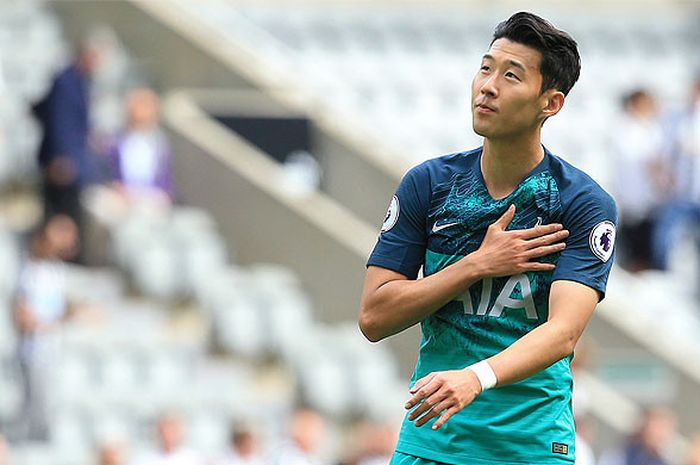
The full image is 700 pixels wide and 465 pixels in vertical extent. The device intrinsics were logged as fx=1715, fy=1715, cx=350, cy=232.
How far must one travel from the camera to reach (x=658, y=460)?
33.8 feet

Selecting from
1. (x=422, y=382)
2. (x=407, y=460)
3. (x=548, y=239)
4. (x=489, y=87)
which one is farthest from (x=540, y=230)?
(x=407, y=460)

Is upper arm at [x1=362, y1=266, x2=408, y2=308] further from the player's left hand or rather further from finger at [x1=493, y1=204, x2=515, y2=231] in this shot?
the player's left hand

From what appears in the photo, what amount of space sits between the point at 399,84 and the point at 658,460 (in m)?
6.17

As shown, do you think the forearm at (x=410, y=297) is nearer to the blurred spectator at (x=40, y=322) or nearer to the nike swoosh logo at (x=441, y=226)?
the nike swoosh logo at (x=441, y=226)

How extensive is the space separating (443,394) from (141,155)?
8.12 meters

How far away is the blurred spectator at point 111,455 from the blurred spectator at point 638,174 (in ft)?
15.4

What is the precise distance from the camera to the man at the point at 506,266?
394 cm

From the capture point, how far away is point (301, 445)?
9141mm

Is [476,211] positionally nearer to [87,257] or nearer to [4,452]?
[4,452]

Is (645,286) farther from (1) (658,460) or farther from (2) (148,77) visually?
(2) (148,77)

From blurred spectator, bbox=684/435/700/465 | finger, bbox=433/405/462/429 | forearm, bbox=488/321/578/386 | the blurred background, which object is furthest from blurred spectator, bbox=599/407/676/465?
finger, bbox=433/405/462/429

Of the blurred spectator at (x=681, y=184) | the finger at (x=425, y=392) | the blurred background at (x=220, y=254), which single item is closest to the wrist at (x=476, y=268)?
the finger at (x=425, y=392)

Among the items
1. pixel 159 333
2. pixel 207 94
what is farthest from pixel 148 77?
pixel 159 333

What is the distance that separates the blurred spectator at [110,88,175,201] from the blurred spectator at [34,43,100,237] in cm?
28
